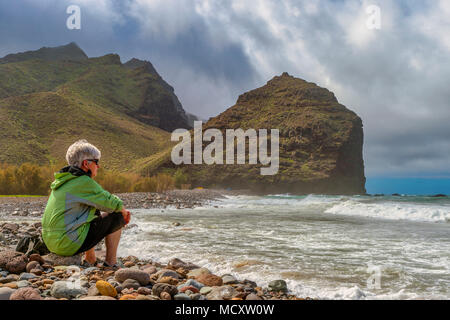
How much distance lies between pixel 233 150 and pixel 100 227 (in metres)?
72.1

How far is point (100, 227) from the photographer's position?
340 cm

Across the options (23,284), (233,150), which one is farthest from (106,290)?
(233,150)

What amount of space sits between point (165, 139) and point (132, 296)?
98.0 meters

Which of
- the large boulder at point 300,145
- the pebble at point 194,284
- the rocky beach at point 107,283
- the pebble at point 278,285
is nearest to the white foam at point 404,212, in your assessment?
the pebble at point 278,285

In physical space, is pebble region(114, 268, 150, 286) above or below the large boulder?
Answer: below

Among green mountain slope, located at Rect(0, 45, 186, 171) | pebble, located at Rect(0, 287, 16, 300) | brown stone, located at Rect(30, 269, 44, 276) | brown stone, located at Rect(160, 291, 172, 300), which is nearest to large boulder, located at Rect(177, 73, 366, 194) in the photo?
green mountain slope, located at Rect(0, 45, 186, 171)

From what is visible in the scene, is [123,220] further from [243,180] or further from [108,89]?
[108,89]

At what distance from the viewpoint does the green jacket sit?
10.4 ft

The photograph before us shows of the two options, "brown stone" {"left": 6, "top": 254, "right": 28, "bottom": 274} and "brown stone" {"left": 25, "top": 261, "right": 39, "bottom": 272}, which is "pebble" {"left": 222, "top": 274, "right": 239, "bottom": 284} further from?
"brown stone" {"left": 6, "top": 254, "right": 28, "bottom": 274}

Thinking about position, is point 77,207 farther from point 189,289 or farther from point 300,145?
point 300,145

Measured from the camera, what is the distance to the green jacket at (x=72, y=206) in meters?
3.17

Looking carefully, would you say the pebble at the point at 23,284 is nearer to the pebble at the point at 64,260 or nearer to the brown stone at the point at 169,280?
the pebble at the point at 64,260

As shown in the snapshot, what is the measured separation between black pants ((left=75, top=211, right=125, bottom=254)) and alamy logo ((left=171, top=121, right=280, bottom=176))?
67.8 meters
